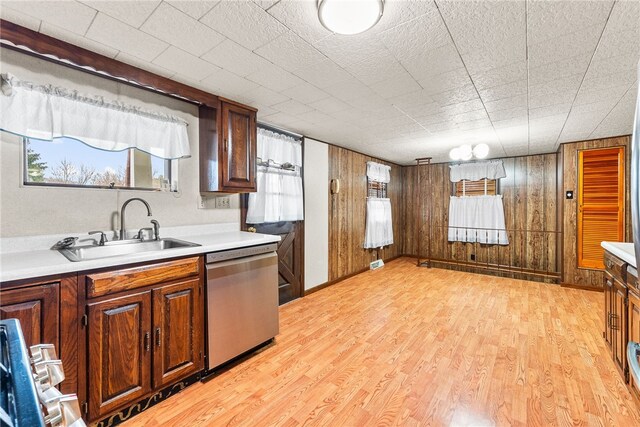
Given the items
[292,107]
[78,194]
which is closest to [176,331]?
[78,194]

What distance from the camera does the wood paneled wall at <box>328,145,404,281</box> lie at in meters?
4.39

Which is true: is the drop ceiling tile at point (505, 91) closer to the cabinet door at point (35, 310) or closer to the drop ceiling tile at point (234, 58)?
the drop ceiling tile at point (234, 58)

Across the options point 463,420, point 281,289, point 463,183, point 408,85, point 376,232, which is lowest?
point 463,420

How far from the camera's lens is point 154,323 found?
1708 mm

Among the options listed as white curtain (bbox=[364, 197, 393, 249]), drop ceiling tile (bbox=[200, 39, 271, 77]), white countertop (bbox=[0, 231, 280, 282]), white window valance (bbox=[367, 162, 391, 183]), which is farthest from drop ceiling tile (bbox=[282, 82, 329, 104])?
white curtain (bbox=[364, 197, 393, 249])

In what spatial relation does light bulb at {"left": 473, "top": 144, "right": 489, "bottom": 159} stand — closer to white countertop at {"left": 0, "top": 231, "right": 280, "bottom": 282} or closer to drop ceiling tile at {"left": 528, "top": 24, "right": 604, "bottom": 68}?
drop ceiling tile at {"left": 528, "top": 24, "right": 604, "bottom": 68}

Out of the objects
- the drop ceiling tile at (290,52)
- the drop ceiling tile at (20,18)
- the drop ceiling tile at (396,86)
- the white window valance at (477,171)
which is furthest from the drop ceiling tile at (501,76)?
the white window valance at (477,171)

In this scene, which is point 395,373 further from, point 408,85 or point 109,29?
point 109,29

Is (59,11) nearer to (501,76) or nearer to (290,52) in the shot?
(290,52)

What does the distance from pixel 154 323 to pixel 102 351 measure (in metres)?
0.27

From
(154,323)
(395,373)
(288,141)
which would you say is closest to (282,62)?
(288,141)

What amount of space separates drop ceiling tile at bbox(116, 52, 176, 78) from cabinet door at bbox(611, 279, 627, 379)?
349cm

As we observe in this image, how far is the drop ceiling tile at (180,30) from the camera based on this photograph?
142 centimetres

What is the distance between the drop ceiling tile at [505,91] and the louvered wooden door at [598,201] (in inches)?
107
